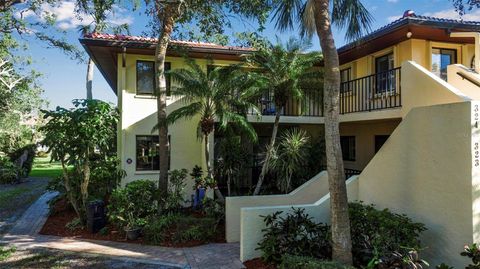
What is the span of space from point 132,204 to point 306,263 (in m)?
6.00

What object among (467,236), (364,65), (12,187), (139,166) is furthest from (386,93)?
A: (12,187)

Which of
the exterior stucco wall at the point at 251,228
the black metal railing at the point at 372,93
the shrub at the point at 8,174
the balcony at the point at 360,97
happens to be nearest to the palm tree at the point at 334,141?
the exterior stucco wall at the point at 251,228

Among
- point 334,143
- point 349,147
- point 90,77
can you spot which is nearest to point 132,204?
point 334,143

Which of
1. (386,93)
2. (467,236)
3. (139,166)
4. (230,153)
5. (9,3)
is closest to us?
(467,236)

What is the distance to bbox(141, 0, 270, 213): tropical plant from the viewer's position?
384 inches

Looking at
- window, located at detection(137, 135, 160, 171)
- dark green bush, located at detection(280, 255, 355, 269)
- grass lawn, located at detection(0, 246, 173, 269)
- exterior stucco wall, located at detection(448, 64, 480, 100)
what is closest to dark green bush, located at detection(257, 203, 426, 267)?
dark green bush, located at detection(280, 255, 355, 269)

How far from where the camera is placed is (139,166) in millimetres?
13234

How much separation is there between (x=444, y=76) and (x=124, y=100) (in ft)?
38.8

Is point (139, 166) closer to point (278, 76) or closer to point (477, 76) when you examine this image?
point (278, 76)

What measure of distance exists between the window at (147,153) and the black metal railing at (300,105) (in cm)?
421

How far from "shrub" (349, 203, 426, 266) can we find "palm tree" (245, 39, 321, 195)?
4.75 m

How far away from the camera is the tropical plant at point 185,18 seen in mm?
9742

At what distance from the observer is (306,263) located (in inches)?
240

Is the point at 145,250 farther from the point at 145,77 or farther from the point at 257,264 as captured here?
the point at 145,77
